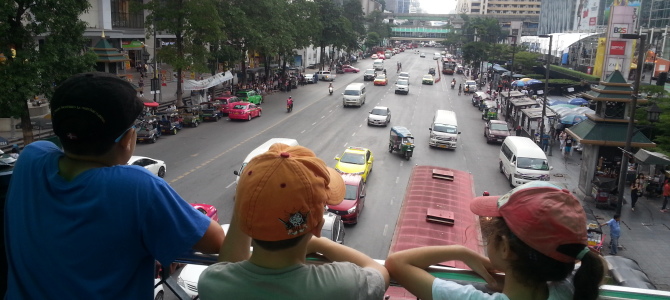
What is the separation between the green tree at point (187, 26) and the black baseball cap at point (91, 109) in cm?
3047

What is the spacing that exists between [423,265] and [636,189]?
803 inches

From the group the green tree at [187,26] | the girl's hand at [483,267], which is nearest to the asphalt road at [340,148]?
the green tree at [187,26]

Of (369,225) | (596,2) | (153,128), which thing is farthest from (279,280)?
(596,2)

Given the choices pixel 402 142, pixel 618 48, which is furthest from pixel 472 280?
pixel 618 48

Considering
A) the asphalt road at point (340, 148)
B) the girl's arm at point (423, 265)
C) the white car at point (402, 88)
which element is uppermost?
the girl's arm at point (423, 265)

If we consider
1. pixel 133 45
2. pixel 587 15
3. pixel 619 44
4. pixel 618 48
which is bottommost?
pixel 133 45

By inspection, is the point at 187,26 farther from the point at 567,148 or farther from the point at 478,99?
the point at 478,99

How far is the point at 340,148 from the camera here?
27391 mm

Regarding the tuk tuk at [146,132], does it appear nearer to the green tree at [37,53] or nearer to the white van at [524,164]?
the green tree at [37,53]

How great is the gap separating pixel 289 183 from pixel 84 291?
96 centimetres

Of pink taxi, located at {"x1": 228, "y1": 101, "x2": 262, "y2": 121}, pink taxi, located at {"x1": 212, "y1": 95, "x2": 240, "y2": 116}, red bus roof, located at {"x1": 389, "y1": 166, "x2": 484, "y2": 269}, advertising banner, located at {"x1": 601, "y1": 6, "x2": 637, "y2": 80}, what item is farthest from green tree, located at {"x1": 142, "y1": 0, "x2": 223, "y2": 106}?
advertising banner, located at {"x1": 601, "y1": 6, "x2": 637, "y2": 80}

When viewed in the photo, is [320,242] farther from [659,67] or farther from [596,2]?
[596,2]

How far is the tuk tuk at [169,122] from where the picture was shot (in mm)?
28734

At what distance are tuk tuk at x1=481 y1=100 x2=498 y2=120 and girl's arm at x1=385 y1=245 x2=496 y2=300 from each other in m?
35.6
